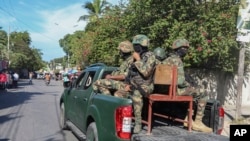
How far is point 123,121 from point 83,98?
2.28 m

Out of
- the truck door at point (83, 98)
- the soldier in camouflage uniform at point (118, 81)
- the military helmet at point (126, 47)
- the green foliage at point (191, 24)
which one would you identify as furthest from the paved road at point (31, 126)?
the green foliage at point (191, 24)

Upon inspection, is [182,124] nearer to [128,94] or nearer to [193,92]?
[193,92]

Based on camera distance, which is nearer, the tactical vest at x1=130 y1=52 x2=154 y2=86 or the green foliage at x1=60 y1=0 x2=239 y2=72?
A: the tactical vest at x1=130 y1=52 x2=154 y2=86

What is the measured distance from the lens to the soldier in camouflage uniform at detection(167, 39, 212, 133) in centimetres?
555

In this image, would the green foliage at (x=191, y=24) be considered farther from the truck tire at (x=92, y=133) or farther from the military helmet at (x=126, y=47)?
the truck tire at (x=92, y=133)

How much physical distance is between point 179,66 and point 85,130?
2.17 metres

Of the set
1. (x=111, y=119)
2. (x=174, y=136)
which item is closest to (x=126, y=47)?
(x=111, y=119)

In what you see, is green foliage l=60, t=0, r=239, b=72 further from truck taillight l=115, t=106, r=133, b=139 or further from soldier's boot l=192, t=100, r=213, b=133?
truck taillight l=115, t=106, r=133, b=139

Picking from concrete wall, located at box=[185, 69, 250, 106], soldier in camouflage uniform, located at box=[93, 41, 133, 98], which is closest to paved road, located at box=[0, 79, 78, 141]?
soldier in camouflage uniform, located at box=[93, 41, 133, 98]

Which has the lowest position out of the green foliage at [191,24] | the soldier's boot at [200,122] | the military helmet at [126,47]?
the soldier's boot at [200,122]

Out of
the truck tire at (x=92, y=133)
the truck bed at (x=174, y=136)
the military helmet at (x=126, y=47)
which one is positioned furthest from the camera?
the military helmet at (x=126, y=47)

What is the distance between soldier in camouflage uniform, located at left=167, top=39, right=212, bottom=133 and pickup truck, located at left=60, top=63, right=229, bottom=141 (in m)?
0.19

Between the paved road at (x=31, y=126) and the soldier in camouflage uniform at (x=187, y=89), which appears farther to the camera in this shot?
the paved road at (x=31, y=126)

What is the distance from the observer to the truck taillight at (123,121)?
494 centimetres
